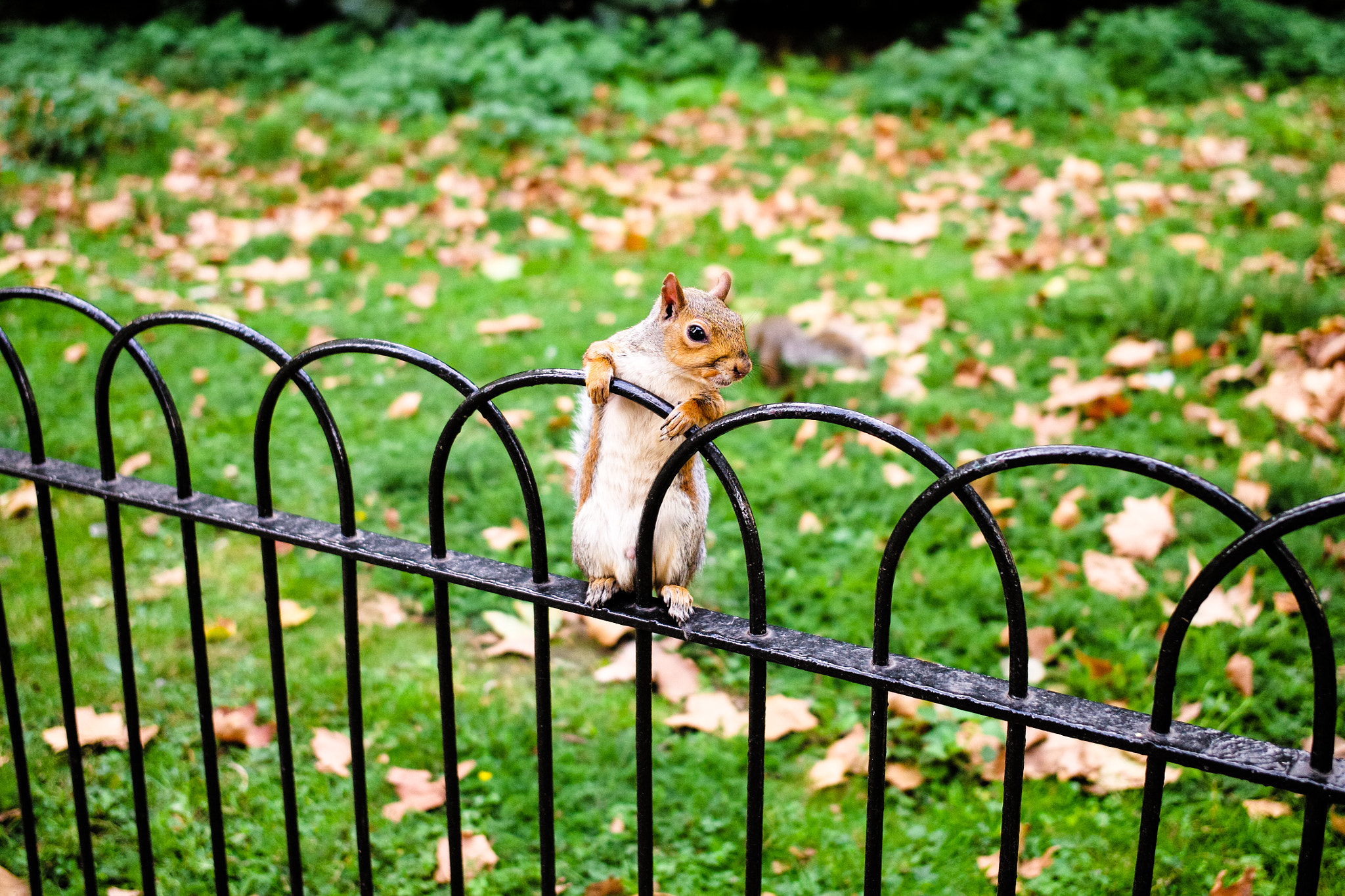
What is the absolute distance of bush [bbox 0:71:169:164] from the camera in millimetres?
6648

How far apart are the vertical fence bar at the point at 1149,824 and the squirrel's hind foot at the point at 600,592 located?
2.28 ft

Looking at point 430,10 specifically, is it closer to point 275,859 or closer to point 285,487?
point 285,487

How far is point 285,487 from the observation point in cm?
364

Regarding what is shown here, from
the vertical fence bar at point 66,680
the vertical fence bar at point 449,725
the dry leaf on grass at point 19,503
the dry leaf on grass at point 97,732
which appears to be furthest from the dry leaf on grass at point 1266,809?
the dry leaf on grass at point 19,503

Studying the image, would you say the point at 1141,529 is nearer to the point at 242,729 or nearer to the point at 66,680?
the point at 242,729

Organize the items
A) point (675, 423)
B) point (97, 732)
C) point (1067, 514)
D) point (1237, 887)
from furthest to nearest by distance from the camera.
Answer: point (1067, 514)
point (97, 732)
point (1237, 887)
point (675, 423)

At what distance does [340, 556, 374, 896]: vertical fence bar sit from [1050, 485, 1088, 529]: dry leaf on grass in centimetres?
230

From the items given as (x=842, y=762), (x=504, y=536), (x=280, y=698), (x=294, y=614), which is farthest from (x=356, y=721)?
(x=504, y=536)

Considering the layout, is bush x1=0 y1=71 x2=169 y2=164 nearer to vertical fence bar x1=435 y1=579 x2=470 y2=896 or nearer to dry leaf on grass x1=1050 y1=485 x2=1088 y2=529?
dry leaf on grass x1=1050 y1=485 x2=1088 y2=529

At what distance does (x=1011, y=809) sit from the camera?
125 cm

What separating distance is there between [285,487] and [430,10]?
774cm

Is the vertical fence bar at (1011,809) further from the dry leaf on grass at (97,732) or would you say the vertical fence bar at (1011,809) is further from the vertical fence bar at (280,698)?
the dry leaf on grass at (97,732)

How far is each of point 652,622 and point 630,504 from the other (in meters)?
0.20

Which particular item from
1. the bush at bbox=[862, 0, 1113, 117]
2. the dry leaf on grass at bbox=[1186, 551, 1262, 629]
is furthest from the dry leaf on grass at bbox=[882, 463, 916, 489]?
the bush at bbox=[862, 0, 1113, 117]
